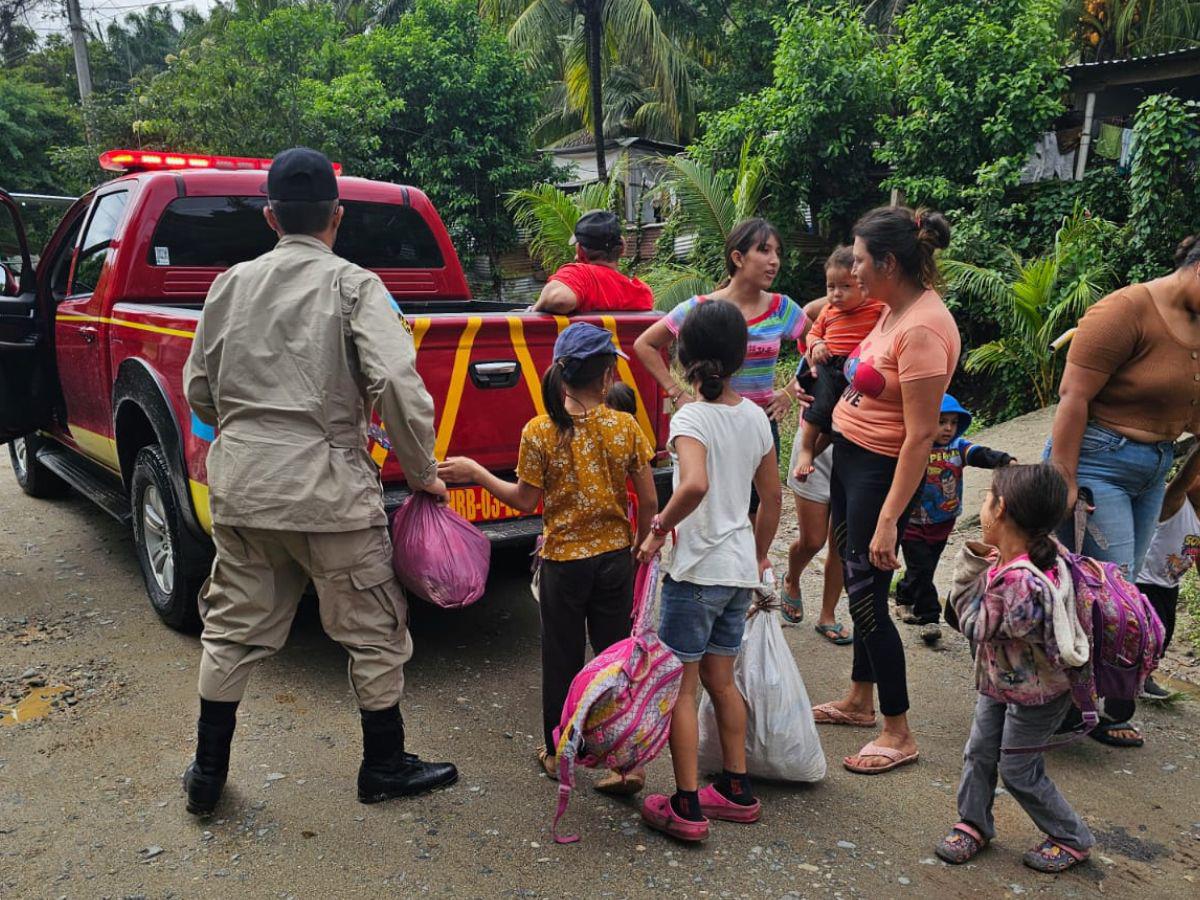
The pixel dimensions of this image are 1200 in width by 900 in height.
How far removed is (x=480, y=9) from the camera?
21172 mm

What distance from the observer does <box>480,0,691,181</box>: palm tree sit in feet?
58.5

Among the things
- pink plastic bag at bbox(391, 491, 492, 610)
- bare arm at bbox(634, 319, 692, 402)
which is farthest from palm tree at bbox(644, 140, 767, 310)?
pink plastic bag at bbox(391, 491, 492, 610)

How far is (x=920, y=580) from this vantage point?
4238 millimetres

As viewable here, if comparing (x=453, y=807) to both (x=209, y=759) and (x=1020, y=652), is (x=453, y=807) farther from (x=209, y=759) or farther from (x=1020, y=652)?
(x=1020, y=652)

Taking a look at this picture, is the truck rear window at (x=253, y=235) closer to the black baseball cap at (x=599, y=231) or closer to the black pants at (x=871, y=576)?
the black baseball cap at (x=599, y=231)

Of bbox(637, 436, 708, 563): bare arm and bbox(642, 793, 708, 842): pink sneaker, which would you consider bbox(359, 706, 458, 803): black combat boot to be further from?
bbox(637, 436, 708, 563): bare arm

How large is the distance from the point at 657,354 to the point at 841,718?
158 cm

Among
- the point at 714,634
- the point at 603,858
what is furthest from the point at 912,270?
the point at 603,858

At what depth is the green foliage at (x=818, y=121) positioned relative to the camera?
11648 mm

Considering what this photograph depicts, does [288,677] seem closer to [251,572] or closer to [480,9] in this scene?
[251,572]

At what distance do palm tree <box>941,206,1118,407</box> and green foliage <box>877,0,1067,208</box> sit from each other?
1.53 meters

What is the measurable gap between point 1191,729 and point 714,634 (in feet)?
6.95

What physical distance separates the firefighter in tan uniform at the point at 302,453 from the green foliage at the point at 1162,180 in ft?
26.8

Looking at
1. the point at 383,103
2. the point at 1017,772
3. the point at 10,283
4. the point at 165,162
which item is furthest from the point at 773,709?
the point at 383,103
